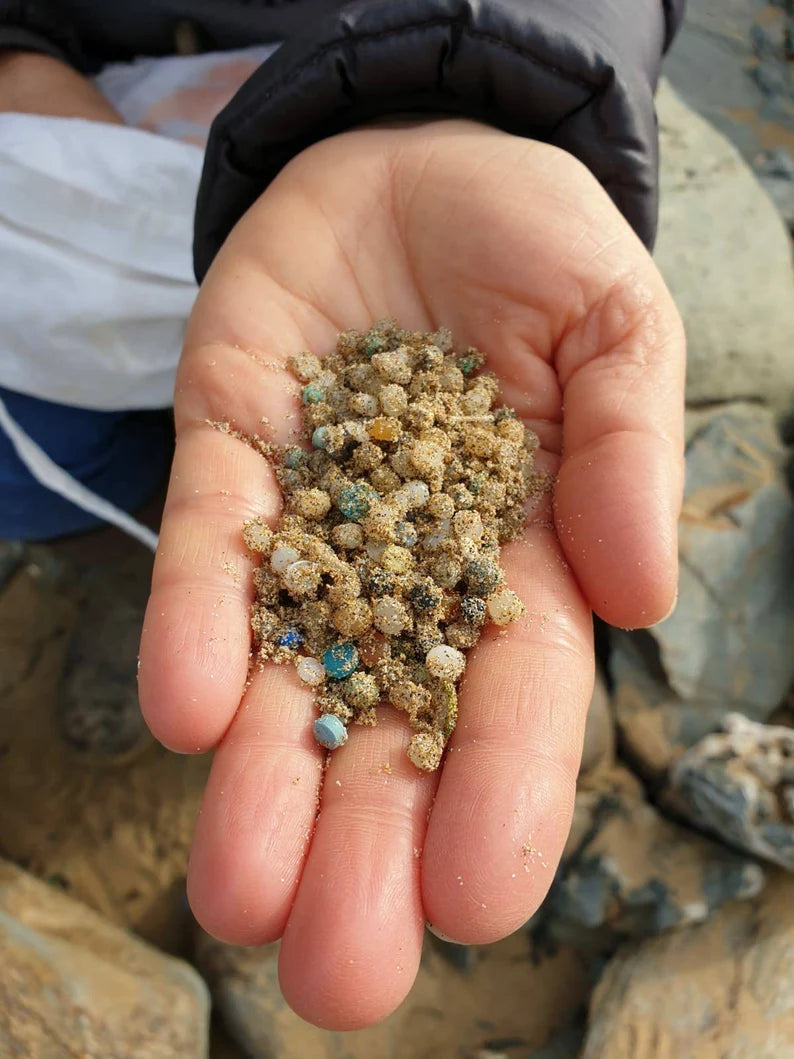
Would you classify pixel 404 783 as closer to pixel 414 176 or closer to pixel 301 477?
pixel 301 477

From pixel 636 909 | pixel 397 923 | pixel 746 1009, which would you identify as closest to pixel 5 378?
pixel 397 923

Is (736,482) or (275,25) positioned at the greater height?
(275,25)

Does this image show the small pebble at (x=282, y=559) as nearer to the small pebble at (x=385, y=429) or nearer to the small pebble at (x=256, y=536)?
the small pebble at (x=256, y=536)

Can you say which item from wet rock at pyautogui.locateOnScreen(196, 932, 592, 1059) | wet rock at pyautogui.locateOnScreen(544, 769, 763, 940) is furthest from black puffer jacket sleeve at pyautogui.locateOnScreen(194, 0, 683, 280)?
wet rock at pyautogui.locateOnScreen(196, 932, 592, 1059)

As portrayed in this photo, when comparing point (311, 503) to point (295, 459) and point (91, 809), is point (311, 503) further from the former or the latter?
point (91, 809)

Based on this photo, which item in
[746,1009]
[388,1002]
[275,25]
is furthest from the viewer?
[275,25]

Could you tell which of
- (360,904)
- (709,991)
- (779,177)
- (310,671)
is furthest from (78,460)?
(779,177)

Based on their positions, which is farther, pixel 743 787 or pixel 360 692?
pixel 743 787
